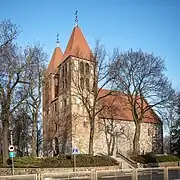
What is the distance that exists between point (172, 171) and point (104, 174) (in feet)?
14.1

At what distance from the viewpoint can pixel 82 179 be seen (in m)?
15.4

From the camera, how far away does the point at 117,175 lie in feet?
55.1

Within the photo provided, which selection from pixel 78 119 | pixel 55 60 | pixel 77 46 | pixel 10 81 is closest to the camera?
pixel 10 81

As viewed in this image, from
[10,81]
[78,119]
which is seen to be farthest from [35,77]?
[78,119]

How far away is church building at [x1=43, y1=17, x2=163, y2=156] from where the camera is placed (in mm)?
55406

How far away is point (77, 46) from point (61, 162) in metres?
28.4

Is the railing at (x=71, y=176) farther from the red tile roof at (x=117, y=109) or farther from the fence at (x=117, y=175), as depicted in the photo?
the red tile roof at (x=117, y=109)

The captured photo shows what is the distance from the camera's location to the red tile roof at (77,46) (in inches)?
2245

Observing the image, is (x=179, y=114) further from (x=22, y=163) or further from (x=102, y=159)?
(x=22, y=163)

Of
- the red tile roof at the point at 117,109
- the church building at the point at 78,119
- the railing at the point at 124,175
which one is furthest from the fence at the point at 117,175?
the red tile roof at the point at 117,109

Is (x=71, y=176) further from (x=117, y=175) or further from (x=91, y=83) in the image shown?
(x=91, y=83)

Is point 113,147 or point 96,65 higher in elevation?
point 96,65

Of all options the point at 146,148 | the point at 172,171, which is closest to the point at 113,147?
the point at 146,148

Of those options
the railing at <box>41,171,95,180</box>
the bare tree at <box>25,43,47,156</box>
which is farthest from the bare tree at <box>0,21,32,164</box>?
the railing at <box>41,171,95,180</box>
